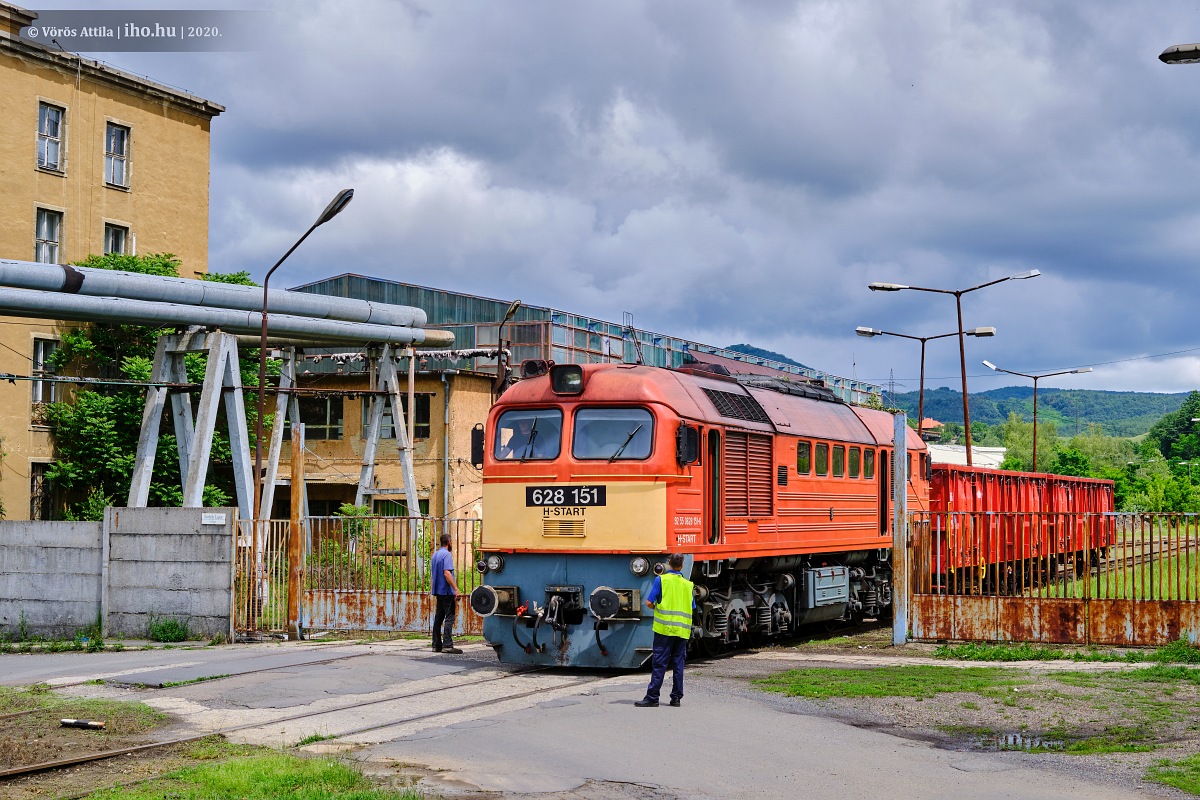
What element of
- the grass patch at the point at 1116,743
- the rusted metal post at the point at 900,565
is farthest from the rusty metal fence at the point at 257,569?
the grass patch at the point at 1116,743

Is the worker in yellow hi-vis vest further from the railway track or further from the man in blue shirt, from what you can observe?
the man in blue shirt

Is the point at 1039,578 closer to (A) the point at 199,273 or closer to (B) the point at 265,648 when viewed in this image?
(B) the point at 265,648

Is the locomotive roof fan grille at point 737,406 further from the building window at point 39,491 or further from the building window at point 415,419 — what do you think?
the building window at point 39,491

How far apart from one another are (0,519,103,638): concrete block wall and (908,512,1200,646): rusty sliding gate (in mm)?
13532

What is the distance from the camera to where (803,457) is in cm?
2009

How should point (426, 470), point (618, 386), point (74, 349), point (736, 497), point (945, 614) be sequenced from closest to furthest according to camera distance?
→ point (618, 386) → point (736, 497) → point (945, 614) → point (74, 349) → point (426, 470)

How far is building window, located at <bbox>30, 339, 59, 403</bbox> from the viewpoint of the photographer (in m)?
39.0

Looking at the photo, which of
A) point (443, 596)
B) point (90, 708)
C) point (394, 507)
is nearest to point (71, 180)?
point (394, 507)

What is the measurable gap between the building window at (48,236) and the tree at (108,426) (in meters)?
1.08

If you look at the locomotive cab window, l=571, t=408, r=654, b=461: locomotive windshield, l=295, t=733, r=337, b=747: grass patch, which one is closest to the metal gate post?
the locomotive cab window

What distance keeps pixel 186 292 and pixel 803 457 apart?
1594 cm

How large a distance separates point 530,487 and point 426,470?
26.4 m

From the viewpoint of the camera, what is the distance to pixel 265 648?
2061 centimetres

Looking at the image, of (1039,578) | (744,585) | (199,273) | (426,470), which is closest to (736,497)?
(744,585)
